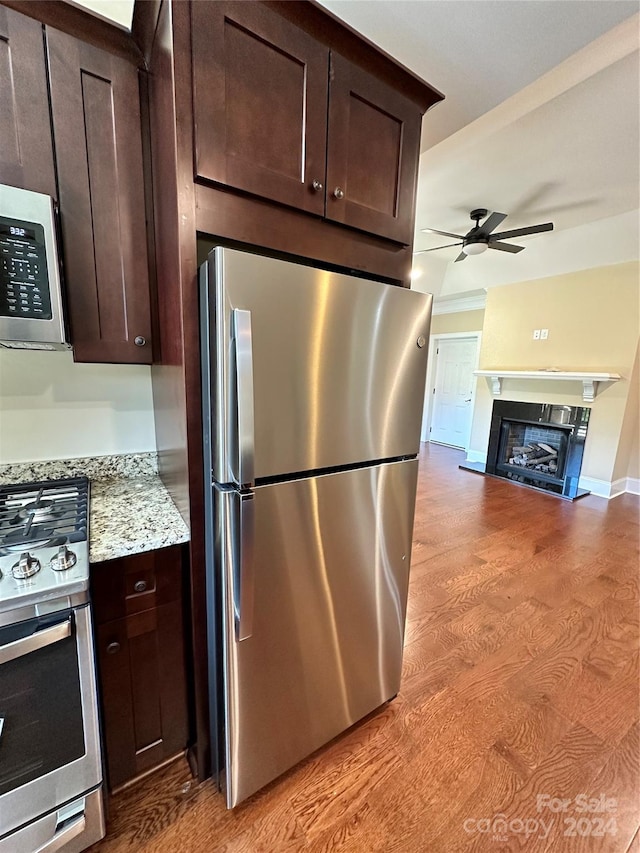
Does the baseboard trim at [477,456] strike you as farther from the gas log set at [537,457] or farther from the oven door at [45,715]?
the oven door at [45,715]

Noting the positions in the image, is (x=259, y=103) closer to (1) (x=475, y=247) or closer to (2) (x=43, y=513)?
(2) (x=43, y=513)

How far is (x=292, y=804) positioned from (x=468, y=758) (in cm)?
67

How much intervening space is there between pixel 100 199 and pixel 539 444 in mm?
5073

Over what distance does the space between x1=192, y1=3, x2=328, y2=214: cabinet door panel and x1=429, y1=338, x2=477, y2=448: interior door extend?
18.4 feet

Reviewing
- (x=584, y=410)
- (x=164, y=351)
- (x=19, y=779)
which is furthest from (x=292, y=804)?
(x=584, y=410)

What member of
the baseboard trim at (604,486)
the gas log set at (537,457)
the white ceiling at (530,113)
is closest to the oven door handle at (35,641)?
the white ceiling at (530,113)

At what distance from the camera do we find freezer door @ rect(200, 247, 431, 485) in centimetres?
→ 87

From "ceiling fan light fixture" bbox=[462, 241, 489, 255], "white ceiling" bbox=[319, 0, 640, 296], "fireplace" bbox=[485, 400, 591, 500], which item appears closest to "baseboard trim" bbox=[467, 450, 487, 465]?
"fireplace" bbox=[485, 400, 591, 500]

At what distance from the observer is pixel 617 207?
321 cm

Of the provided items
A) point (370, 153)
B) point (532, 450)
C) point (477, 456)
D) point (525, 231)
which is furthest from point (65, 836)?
point (477, 456)

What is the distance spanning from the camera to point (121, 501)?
1.32 m

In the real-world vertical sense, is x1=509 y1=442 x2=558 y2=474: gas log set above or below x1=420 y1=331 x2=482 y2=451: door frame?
below

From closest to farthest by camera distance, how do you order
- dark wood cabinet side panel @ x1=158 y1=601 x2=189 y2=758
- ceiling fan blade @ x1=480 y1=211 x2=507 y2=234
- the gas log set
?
dark wood cabinet side panel @ x1=158 y1=601 x2=189 y2=758 < ceiling fan blade @ x1=480 y1=211 x2=507 y2=234 < the gas log set

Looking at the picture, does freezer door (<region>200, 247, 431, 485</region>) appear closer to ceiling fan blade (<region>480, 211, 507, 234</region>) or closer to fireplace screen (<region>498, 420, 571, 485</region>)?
ceiling fan blade (<region>480, 211, 507, 234</region>)
